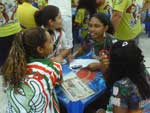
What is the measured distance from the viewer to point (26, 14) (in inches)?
142

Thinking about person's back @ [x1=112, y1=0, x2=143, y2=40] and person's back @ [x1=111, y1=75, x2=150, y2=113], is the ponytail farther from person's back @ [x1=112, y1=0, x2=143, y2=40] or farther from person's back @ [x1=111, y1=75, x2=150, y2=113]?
person's back @ [x1=112, y1=0, x2=143, y2=40]

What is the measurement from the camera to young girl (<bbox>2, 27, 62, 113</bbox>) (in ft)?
6.60

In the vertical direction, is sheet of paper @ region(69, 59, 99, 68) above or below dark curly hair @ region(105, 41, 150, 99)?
below

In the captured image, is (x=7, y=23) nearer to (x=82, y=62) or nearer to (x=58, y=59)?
(x=58, y=59)

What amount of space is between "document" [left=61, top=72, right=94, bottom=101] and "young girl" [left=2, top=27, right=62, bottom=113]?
0.80 feet

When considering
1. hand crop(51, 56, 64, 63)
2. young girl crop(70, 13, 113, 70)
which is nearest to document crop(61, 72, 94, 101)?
hand crop(51, 56, 64, 63)

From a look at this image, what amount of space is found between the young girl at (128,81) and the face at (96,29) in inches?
32.4

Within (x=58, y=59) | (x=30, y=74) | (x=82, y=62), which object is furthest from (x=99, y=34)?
(x=30, y=74)

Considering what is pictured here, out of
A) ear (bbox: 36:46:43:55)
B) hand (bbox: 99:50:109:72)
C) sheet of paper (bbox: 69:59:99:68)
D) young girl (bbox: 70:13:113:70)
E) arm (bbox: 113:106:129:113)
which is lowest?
arm (bbox: 113:106:129:113)

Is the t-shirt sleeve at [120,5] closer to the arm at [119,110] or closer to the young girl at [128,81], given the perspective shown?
the young girl at [128,81]

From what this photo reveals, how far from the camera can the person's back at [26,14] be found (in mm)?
3574

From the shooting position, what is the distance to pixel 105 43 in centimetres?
291

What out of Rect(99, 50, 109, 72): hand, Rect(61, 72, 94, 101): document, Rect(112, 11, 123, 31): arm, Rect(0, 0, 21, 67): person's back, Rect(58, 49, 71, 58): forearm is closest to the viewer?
Rect(61, 72, 94, 101): document

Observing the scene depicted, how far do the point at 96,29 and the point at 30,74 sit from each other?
Answer: 108 cm
